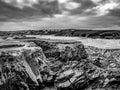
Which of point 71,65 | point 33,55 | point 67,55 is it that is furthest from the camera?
point 67,55

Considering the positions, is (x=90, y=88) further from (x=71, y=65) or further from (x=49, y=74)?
(x=49, y=74)

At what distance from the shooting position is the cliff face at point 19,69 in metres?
7.11

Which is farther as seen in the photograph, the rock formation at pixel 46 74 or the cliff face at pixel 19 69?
the rock formation at pixel 46 74

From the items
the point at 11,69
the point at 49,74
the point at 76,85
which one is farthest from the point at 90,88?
the point at 11,69

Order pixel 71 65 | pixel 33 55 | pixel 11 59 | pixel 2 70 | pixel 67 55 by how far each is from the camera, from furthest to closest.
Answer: pixel 67 55, pixel 71 65, pixel 33 55, pixel 11 59, pixel 2 70

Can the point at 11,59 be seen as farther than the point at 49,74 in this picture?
No

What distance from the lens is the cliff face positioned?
7105mm

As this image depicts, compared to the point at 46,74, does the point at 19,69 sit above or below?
above

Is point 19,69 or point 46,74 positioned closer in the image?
point 19,69

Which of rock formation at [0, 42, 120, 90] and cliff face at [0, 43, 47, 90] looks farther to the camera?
rock formation at [0, 42, 120, 90]

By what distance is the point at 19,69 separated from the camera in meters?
7.57

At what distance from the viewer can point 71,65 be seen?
31.4 ft

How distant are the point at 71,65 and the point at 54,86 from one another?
80.4 inches

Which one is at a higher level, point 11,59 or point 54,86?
point 11,59
